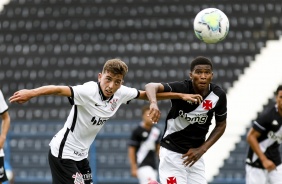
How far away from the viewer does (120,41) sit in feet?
48.4

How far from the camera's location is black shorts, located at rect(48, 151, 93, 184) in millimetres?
6422

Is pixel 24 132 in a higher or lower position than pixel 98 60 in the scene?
lower

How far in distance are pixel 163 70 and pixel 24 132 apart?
311cm

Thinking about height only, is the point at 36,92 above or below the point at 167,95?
above

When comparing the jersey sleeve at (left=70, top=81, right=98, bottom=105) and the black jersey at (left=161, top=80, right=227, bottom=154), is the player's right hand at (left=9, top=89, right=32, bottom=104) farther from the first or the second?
the black jersey at (left=161, top=80, right=227, bottom=154)

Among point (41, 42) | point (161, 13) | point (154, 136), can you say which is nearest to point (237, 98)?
point (161, 13)

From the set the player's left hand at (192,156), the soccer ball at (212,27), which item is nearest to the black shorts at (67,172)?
the player's left hand at (192,156)

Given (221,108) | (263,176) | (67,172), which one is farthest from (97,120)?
(263,176)

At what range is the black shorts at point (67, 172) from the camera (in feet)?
21.1

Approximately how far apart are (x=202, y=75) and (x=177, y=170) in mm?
984

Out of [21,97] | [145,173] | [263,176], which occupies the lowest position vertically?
[145,173]

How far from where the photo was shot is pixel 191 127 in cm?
682

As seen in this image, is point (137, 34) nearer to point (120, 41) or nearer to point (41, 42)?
point (120, 41)

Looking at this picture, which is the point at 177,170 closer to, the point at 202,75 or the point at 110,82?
the point at 202,75
